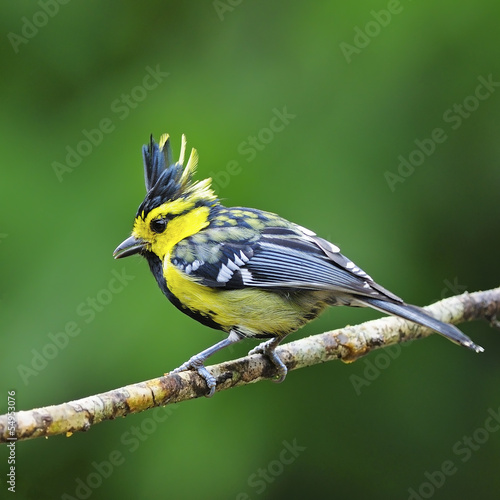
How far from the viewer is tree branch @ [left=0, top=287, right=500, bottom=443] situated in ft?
7.79

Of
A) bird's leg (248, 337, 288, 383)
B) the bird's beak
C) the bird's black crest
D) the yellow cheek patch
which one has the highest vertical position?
the bird's black crest

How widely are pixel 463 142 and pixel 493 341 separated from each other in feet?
3.99

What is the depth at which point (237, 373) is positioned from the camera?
323 centimetres

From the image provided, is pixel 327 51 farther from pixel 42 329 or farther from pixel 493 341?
pixel 42 329

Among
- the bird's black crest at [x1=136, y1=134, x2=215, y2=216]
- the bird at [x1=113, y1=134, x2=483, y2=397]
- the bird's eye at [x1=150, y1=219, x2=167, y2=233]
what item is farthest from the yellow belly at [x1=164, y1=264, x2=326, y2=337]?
the bird's black crest at [x1=136, y1=134, x2=215, y2=216]

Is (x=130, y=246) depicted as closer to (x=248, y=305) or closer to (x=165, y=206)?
(x=165, y=206)

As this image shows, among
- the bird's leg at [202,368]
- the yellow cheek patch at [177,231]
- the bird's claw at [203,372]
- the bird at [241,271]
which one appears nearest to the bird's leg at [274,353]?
the bird at [241,271]

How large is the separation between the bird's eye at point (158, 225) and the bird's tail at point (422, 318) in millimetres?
967

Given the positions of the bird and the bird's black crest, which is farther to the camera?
the bird's black crest

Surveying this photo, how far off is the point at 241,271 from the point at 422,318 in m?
0.81

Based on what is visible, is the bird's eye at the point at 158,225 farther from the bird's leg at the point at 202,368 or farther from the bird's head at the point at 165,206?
the bird's leg at the point at 202,368

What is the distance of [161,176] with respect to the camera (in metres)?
3.55

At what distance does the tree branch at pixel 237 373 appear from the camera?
2.38 m

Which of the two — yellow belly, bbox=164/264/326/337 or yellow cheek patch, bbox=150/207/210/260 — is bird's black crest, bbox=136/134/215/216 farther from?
yellow belly, bbox=164/264/326/337
